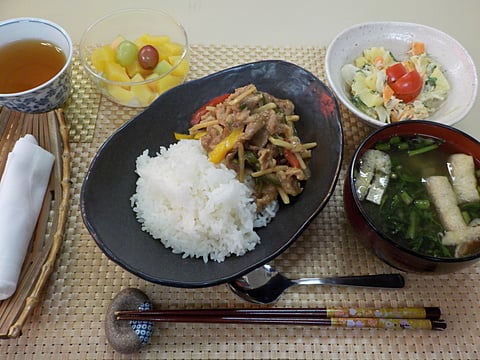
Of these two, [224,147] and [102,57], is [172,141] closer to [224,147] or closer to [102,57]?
[224,147]

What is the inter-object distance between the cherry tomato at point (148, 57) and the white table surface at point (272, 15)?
0.42 meters

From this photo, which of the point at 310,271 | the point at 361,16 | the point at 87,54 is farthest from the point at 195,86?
the point at 361,16

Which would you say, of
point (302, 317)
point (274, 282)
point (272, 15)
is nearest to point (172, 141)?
point (274, 282)

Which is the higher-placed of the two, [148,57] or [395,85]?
[395,85]

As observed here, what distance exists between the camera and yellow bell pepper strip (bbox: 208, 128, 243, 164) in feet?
5.73

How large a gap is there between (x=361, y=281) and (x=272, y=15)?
169cm

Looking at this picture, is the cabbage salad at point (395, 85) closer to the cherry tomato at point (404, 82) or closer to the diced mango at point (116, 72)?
the cherry tomato at point (404, 82)

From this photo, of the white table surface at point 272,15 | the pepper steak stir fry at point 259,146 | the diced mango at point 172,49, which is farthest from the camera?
the white table surface at point 272,15

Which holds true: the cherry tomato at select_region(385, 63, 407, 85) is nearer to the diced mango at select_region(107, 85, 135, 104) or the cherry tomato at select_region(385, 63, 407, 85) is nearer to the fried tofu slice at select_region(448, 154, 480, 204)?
A: the fried tofu slice at select_region(448, 154, 480, 204)

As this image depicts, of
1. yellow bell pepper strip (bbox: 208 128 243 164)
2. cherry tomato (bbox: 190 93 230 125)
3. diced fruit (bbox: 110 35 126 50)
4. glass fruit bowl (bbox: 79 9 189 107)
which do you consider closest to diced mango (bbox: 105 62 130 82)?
glass fruit bowl (bbox: 79 9 189 107)

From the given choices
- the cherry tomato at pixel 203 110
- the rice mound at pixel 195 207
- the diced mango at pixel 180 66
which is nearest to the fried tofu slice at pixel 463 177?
the rice mound at pixel 195 207

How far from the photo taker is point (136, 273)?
4.81ft

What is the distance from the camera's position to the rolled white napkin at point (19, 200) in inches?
60.4

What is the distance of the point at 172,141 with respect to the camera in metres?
1.92
